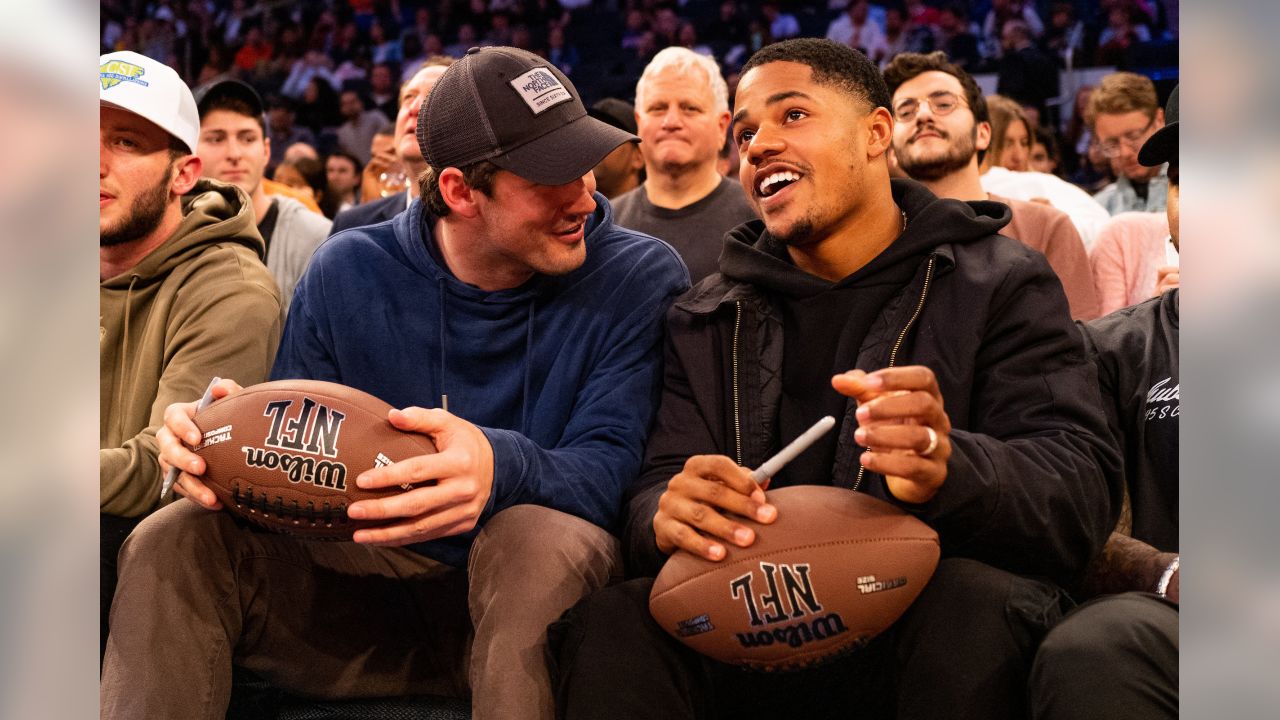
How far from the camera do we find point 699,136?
12.6 ft

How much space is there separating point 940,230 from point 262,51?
361 inches

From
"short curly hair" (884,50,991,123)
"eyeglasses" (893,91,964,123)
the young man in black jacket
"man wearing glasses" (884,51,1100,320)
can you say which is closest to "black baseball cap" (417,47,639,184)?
the young man in black jacket

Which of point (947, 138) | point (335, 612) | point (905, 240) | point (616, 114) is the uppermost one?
point (616, 114)

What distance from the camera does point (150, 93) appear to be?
8.43 ft

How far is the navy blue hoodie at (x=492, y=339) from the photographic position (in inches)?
82.9

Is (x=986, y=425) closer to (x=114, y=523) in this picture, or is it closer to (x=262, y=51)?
(x=114, y=523)

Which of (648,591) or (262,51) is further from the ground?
(262,51)

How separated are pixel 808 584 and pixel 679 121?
8.31 feet

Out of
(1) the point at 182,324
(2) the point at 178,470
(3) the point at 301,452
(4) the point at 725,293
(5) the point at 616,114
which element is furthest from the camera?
(5) the point at 616,114

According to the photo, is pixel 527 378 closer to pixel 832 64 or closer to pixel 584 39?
pixel 832 64

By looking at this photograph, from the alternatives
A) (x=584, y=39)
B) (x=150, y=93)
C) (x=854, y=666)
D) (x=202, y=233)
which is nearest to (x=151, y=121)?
(x=150, y=93)

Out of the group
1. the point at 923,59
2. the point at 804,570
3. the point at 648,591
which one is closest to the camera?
the point at 804,570
